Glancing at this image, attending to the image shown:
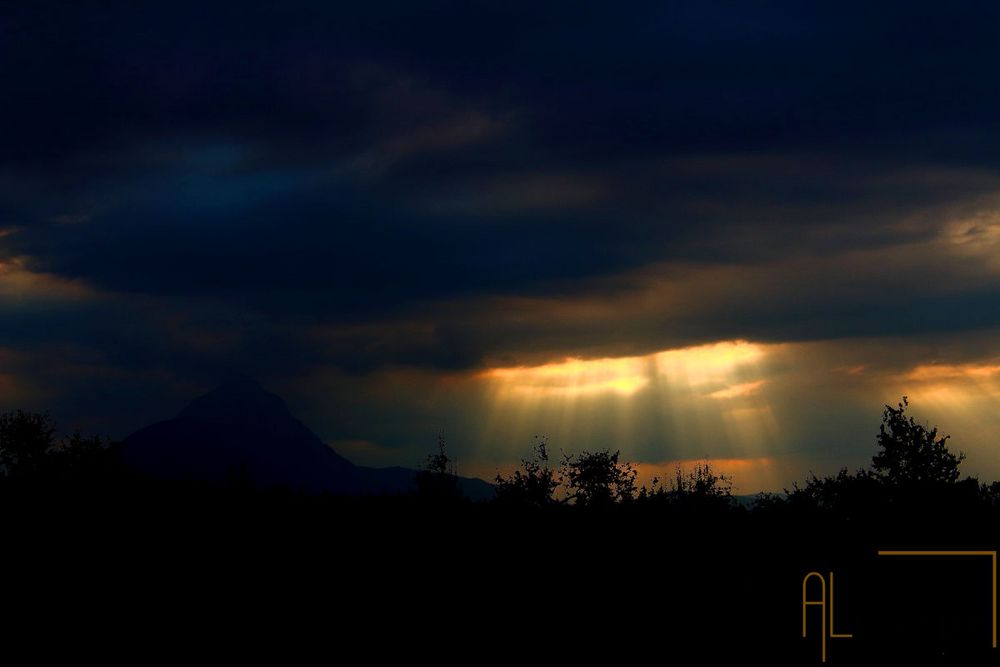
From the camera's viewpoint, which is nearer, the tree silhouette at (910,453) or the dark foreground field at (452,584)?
the dark foreground field at (452,584)

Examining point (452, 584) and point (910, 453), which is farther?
point (910, 453)

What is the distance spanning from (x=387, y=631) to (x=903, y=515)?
20944 mm

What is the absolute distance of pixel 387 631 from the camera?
25922 mm

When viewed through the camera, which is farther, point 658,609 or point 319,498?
point 319,498

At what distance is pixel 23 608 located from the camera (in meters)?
23.5

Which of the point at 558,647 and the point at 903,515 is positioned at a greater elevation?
the point at 903,515

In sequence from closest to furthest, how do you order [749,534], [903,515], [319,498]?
[319,498] < [749,534] < [903,515]

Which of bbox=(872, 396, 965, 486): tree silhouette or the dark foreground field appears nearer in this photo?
the dark foreground field

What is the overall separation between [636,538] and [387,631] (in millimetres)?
9527

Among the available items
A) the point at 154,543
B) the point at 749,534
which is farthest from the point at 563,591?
the point at 154,543

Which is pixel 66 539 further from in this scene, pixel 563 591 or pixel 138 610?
pixel 563 591

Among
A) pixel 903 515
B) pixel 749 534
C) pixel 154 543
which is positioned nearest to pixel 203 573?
pixel 154 543

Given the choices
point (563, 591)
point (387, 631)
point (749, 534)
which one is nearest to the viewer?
point (387, 631)

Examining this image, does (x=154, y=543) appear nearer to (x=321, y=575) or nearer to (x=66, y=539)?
(x=66, y=539)
